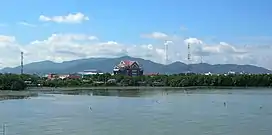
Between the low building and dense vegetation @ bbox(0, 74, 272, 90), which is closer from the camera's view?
dense vegetation @ bbox(0, 74, 272, 90)

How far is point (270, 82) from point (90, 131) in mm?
89408

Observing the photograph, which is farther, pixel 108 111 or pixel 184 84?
pixel 184 84

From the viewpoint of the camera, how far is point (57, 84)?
4449 inches

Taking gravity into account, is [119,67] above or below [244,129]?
above

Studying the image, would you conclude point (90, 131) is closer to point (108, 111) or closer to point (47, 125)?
point (47, 125)

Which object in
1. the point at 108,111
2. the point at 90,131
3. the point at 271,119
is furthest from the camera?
the point at 108,111

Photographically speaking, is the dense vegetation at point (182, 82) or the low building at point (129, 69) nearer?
the dense vegetation at point (182, 82)

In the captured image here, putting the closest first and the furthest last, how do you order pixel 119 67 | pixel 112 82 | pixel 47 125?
1. pixel 47 125
2. pixel 112 82
3. pixel 119 67

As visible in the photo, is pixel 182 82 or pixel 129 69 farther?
pixel 129 69

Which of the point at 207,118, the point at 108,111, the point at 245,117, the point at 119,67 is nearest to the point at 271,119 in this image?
the point at 245,117

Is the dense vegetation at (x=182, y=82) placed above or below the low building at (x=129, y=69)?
below

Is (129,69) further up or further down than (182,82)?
further up

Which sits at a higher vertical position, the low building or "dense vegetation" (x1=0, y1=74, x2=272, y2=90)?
the low building

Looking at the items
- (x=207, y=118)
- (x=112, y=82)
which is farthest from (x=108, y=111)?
(x=112, y=82)
